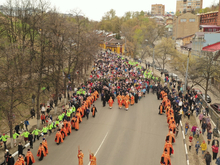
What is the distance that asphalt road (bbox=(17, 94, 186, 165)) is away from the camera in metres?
13.7

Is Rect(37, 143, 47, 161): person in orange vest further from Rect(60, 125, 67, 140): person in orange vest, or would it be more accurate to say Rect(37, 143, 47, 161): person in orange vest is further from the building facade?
the building facade

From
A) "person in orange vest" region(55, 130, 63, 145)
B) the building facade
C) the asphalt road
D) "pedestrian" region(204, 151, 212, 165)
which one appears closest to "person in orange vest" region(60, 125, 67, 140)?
the asphalt road

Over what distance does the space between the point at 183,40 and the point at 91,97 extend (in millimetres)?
53700

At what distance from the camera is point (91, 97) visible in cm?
2386

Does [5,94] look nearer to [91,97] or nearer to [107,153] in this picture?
[107,153]

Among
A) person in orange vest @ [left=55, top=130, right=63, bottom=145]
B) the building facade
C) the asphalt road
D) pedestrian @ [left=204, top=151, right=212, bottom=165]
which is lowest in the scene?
the asphalt road

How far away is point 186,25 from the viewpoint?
247ft

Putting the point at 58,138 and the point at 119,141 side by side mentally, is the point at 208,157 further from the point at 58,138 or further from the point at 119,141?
the point at 58,138

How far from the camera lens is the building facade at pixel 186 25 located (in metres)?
73.9

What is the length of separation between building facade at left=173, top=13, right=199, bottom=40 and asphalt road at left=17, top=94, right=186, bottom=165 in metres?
59.9

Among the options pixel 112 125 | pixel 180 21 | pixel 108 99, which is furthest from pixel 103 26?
pixel 112 125

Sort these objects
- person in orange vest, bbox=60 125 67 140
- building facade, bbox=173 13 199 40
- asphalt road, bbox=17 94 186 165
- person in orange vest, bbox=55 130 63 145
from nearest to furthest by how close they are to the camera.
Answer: asphalt road, bbox=17 94 186 165 < person in orange vest, bbox=55 130 63 145 < person in orange vest, bbox=60 125 67 140 < building facade, bbox=173 13 199 40

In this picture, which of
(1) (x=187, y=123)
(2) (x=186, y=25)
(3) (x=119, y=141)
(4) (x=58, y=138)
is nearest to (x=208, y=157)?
(1) (x=187, y=123)

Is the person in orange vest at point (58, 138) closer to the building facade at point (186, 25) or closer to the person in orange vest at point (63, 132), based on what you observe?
the person in orange vest at point (63, 132)
